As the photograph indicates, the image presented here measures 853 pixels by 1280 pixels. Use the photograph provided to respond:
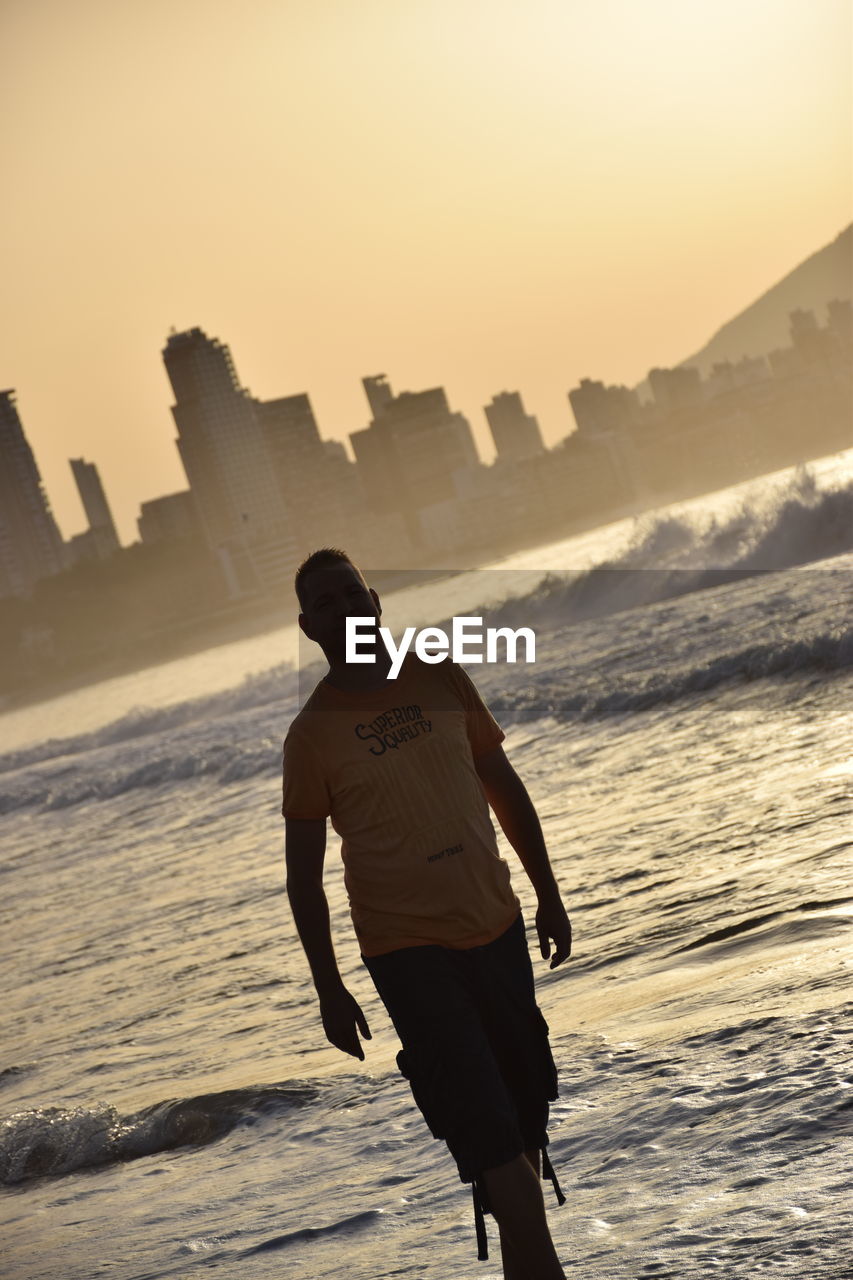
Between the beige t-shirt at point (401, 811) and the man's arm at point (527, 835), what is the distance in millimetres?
217

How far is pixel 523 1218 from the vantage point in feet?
9.48

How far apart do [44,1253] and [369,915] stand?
228cm

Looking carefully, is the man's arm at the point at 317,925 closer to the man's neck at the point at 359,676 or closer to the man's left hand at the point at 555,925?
the man's neck at the point at 359,676

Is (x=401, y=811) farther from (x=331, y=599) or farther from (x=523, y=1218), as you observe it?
(x=523, y=1218)

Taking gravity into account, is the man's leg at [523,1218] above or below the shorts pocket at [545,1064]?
below

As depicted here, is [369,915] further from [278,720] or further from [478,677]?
[278,720]

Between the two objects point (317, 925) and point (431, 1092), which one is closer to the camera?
point (431, 1092)

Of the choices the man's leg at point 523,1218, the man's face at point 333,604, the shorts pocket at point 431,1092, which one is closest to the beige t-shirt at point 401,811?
the man's face at point 333,604

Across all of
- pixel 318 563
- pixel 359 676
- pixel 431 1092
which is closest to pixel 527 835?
pixel 359 676

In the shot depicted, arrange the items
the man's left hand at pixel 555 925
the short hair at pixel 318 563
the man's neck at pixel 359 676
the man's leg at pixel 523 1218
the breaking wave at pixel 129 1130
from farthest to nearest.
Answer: the breaking wave at pixel 129 1130 < the man's left hand at pixel 555 925 < the short hair at pixel 318 563 < the man's neck at pixel 359 676 < the man's leg at pixel 523 1218

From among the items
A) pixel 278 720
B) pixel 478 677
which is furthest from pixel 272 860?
pixel 278 720

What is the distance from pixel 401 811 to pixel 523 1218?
34.3 inches

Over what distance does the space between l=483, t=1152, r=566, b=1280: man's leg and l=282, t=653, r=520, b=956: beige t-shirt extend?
48 centimetres

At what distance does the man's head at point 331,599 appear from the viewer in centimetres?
328
